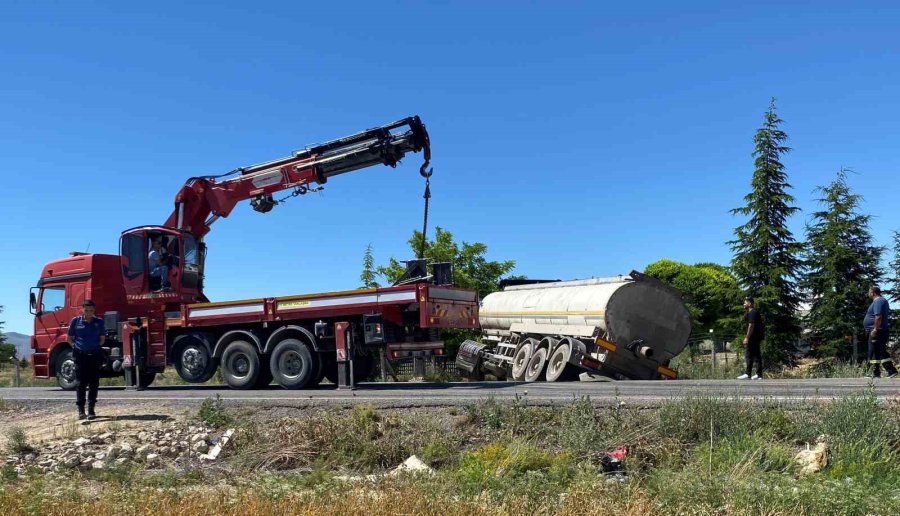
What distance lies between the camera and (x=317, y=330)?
14.0 m

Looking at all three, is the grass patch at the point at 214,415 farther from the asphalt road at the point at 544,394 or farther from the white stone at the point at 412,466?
the white stone at the point at 412,466

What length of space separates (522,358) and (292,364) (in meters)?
7.56

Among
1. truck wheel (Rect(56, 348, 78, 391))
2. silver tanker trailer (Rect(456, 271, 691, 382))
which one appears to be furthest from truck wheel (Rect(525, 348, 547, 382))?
truck wheel (Rect(56, 348, 78, 391))

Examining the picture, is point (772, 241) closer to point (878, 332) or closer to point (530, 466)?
point (878, 332)

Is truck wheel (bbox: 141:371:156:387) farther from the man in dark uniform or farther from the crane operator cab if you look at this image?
the man in dark uniform

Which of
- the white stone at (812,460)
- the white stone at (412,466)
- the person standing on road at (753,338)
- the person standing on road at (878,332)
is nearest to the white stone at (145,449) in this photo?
the white stone at (412,466)

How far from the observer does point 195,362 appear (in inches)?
608

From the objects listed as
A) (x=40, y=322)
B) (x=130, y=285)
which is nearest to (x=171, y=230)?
(x=130, y=285)

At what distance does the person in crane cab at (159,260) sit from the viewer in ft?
53.0

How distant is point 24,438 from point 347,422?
465cm

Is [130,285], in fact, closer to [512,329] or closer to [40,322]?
[40,322]

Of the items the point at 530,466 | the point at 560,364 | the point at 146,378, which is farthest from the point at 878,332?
the point at 146,378

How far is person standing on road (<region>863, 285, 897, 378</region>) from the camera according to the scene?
14.6m

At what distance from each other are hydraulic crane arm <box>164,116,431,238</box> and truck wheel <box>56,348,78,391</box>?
372cm
